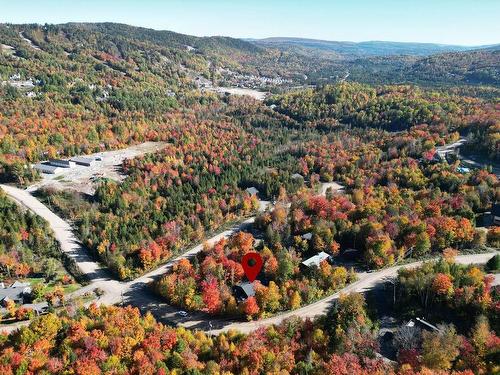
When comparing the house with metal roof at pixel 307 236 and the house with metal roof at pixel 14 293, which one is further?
the house with metal roof at pixel 307 236

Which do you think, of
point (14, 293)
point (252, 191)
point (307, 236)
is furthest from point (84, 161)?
point (307, 236)

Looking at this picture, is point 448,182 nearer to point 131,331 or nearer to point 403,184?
point 403,184

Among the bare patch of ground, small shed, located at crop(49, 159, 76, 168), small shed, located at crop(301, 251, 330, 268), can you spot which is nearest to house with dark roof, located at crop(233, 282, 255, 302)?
small shed, located at crop(301, 251, 330, 268)

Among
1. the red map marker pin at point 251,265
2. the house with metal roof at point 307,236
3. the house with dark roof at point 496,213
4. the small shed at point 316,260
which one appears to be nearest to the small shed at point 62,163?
the red map marker pin at point 251,265

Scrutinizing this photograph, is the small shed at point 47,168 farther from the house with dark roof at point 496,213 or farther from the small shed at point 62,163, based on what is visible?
the house with dark roof at point 496,213

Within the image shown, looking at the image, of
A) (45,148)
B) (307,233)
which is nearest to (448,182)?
(307,233)

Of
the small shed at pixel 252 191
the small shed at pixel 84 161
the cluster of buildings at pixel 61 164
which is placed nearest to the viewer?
the small shed at pixel 252 191

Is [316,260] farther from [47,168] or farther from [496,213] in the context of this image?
[47,168]

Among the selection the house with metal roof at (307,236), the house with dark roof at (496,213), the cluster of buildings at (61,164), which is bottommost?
the cluster of buildings at (61,164)
